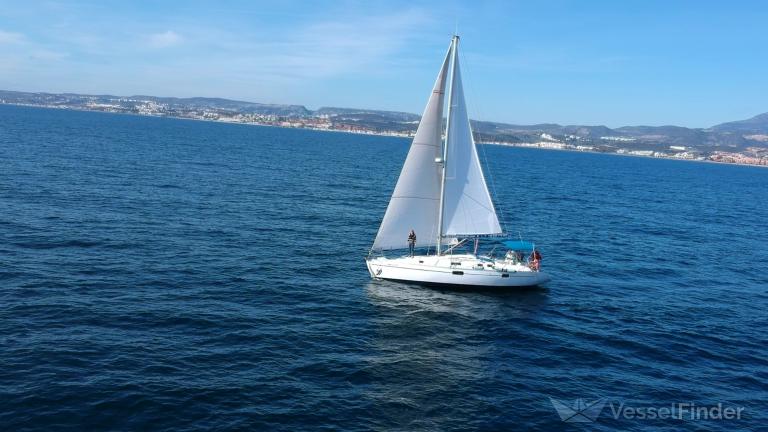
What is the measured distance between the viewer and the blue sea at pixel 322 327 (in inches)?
914

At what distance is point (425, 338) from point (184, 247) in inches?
930

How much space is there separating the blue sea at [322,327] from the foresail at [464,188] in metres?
5.73

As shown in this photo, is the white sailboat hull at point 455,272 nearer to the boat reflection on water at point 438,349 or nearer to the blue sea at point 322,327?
the boat reflection on water at point 438,349

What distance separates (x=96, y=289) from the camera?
33688 millimetres

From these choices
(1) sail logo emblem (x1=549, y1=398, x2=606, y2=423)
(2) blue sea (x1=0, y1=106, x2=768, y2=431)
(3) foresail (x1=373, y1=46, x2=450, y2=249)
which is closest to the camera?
(2) blue sea (x1=0, y1=106, x2=768, y2=431)

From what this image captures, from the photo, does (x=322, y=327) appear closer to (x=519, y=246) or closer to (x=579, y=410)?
(x=579, y=410)

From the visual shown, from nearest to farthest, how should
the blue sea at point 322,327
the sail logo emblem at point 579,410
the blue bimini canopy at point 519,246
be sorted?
the blue sea at point 322,327
the sail logo emblem at point 579,410
the blue bimini canopy at point 519,246

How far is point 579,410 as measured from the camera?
80.9 feet

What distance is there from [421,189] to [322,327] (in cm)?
1444

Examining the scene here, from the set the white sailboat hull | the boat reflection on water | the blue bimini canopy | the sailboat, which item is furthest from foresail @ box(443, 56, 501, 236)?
the boat reflection on water

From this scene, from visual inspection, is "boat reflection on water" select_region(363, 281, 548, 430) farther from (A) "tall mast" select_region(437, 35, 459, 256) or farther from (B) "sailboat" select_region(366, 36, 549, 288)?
(A) "tall mast" select_region(437, 35, 459, 256)

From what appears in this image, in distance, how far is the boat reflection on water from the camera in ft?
78.9

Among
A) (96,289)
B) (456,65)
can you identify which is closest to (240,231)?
(96,289)

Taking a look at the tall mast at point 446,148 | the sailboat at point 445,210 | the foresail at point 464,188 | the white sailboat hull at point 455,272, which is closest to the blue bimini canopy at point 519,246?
the sailboat at point 445,210
